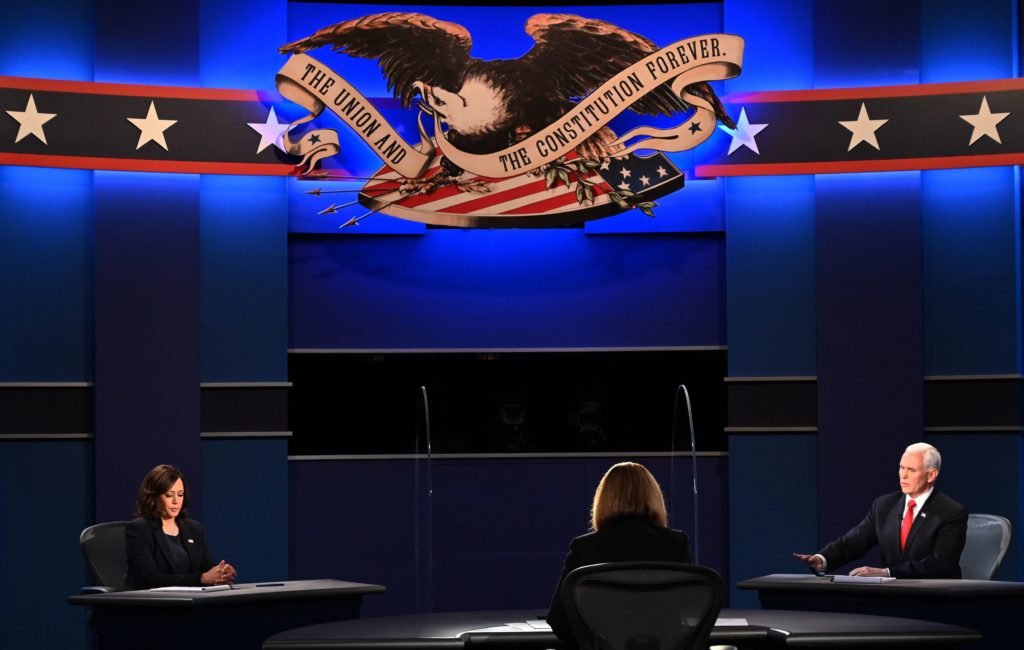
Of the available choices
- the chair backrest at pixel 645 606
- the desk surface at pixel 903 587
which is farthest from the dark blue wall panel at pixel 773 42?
the chair backrest at pixel 645 606

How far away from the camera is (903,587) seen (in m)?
4.55

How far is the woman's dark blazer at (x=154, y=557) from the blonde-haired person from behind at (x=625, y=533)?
6.59 feet

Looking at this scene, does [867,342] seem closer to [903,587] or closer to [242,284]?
[903,587]

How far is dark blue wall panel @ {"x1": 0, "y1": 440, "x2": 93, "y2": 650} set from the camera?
6.55 m

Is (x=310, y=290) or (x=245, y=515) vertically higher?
(x=310, y=290)

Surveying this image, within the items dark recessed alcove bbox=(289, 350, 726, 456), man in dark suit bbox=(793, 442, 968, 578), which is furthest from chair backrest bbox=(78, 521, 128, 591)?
man in dark suit bbox=(793, 442, 968, 578)

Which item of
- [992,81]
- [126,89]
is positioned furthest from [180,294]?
[992,81]

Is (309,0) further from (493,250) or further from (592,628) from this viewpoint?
(592,628)

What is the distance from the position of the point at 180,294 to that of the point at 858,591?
150 inches

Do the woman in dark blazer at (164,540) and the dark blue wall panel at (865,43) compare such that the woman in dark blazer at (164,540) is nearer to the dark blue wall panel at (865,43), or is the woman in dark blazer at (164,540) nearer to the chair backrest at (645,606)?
the chair backrest at (645,606)

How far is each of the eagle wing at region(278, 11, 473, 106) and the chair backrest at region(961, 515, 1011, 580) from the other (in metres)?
3.49

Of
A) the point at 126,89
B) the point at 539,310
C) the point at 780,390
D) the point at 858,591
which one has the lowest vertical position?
the point at 858,591

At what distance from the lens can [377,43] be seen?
22.6ft

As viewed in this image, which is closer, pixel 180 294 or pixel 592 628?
pixel 592 628
